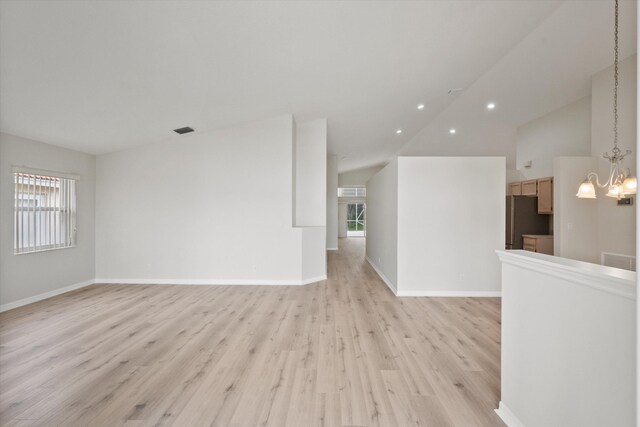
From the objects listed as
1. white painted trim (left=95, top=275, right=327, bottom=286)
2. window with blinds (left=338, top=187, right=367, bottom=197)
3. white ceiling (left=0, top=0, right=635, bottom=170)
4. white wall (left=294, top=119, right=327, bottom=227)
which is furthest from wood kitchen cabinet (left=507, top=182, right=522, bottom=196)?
window with blinds (left=338, top=187, right=367, bottom=197)

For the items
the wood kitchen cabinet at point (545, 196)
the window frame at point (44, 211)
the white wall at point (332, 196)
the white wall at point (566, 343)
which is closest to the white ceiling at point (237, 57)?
the window frame at point (44, 211)

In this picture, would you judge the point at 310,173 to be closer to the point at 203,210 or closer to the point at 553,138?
the point at 203,210

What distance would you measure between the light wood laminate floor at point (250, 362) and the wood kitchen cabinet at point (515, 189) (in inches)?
126

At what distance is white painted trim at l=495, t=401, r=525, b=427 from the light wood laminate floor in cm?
6

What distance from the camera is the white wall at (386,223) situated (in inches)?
186

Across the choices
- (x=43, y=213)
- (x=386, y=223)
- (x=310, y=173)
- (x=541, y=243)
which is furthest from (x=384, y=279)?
(x=43, y=213)

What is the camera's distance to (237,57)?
3016mm

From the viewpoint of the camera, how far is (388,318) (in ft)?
11.5

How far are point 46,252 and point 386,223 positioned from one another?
5.70 m

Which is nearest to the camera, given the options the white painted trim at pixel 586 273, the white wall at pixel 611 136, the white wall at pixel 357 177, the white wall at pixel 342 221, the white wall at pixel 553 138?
the white painted trim at pixel 586 273

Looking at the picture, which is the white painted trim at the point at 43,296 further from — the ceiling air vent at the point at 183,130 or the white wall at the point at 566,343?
the white wall at the point at 566,343

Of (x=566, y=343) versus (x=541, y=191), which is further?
(x=541, y=191)

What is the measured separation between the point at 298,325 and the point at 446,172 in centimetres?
320

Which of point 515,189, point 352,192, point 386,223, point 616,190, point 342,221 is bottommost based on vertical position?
point 342,221
